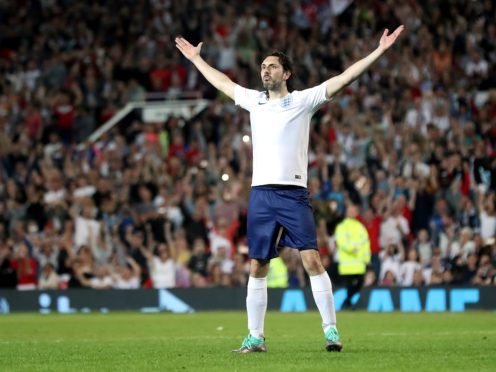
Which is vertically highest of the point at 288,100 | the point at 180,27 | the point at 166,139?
the point at 180,27

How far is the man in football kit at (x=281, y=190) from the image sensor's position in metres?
11.9

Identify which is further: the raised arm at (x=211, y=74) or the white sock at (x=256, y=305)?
the raised arm at (x=211, y=74)

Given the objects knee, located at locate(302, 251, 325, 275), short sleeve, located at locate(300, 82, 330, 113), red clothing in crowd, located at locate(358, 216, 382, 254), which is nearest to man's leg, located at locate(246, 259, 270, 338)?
knee, located at locate(302, 251, 325, 275)

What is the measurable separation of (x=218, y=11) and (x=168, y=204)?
629cm

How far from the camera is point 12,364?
37.0 ft

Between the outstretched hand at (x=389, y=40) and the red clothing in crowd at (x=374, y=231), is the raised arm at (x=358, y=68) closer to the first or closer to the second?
the outstretched hand at (x=389, y=40)

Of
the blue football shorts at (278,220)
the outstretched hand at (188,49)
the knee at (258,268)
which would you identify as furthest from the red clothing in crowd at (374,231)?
the blue football shorts at (278,220)

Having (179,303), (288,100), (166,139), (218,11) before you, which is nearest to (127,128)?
(166,139)

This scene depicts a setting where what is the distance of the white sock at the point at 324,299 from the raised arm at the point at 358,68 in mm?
1728

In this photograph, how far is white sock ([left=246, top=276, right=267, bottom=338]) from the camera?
12.1 m

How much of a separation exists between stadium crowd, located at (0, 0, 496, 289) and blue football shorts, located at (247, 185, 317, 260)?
12281mm

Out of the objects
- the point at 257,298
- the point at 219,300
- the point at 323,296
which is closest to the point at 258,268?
the point at 257,298

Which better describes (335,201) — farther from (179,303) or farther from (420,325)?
(420,325)

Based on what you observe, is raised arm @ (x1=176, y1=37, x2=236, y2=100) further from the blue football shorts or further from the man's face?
the blue football shorts
